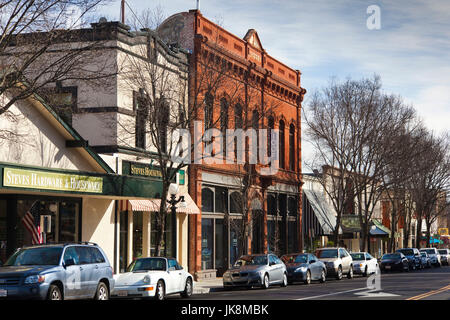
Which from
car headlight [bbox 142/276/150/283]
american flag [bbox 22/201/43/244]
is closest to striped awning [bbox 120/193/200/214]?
american flag [bbox 22/201/43/244]

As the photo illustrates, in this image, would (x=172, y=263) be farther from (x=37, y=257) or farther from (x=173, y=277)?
(x=37, y=257)

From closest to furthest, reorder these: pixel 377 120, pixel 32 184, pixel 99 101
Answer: pixel 32 184 → pixel 99 101 → pixel 377 120

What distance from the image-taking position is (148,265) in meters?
22.7

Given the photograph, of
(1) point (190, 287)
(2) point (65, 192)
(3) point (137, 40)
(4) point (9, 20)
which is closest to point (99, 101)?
(3) point (137, 40)

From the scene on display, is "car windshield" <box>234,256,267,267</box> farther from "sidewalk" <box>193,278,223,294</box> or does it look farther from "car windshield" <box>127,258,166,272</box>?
"car windshield" <box>127,258,166,272</box>

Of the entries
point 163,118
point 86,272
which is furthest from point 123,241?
point 86,272

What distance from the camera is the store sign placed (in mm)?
21547

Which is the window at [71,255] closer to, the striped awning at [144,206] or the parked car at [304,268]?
the striped awning at [144,206]

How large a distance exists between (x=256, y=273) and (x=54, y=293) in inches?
500

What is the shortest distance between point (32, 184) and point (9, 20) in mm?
6314

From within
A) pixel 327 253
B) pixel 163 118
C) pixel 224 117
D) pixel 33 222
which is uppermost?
pixel 224 117

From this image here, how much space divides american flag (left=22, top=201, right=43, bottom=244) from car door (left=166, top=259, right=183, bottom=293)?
5.35 m

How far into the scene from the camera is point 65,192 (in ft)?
79.8
